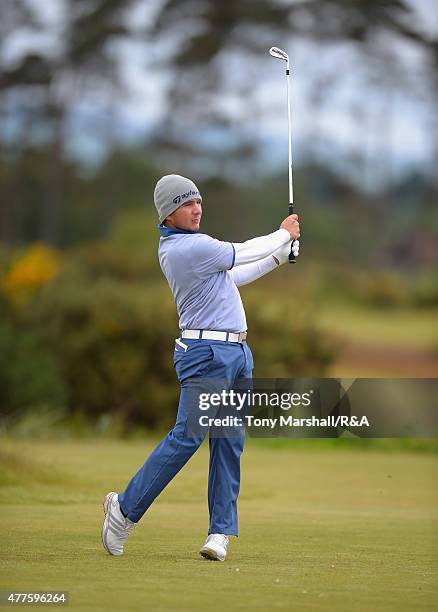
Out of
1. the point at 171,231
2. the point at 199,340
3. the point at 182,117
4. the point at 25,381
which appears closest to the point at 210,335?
the point at 199,340

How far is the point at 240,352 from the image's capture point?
6012 millimetres

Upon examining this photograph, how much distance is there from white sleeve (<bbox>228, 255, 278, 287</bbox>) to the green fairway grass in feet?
4.44

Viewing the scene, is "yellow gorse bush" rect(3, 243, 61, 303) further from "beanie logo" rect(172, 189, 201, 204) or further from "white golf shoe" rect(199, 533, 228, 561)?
→ "white golf shoe" rect(199, 533, 228, 561)

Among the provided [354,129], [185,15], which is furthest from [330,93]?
[185,15]

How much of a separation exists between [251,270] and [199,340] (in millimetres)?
496

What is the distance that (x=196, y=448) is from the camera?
19.5 ft

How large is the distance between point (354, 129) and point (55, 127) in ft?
32.1

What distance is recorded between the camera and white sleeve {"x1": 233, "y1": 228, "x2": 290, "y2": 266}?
5.90 metres

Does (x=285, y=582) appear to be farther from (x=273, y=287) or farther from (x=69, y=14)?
(x=69, y=14)

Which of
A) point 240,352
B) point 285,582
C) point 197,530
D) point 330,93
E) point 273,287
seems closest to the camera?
point 285,582

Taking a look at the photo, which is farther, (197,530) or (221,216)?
(221,216)

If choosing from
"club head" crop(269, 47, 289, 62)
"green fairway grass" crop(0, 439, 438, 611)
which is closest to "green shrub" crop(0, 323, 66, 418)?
"green fairway grass" crop(0, 439, 438, 611)

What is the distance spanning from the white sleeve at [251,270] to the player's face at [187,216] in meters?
0.31

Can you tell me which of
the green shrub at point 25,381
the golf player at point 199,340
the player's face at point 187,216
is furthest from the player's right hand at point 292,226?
the green shrub at point 25,381
